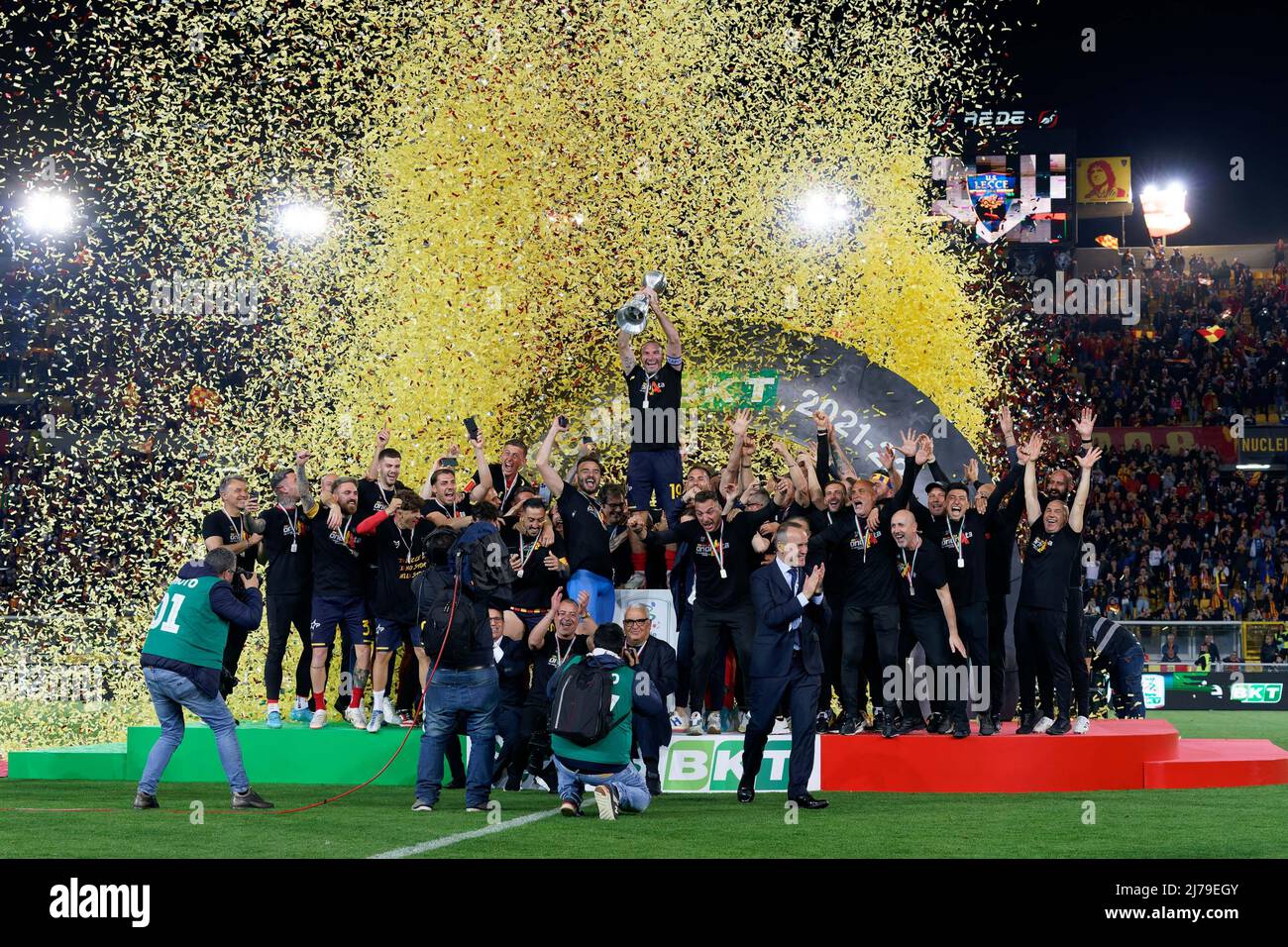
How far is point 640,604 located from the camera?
11.8 m

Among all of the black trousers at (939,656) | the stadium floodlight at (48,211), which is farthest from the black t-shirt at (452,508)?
the stadium floodlight at (48,211)

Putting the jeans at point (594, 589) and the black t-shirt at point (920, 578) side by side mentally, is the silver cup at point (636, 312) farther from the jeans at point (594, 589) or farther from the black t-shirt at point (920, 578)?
the black t-shirt at point (920, 578)

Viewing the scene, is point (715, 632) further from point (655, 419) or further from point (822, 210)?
point (822, 210)

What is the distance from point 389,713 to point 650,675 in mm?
2554

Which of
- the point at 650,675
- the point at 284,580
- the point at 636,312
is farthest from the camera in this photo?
the point at 636,312

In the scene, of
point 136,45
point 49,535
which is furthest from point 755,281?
point 49,535

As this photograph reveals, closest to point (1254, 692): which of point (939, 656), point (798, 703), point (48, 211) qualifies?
point (939, 656)

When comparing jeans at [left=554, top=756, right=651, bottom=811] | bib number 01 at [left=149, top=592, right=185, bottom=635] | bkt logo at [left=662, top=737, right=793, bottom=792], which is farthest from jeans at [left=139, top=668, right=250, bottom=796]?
bkt logo at [left=662, top=737, right=793, bottom=792]

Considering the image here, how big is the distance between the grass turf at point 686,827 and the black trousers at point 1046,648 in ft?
2.68

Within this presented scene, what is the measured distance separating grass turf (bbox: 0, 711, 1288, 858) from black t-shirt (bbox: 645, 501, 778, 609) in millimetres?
1538

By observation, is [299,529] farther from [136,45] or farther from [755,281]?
[755,281]

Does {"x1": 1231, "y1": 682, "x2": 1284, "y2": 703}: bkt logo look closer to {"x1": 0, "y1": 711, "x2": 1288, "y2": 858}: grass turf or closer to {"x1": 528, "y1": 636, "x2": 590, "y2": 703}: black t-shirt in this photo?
{"x1": 0, "y1": 711, "x2": 1288, "y2": 858}: grass turf

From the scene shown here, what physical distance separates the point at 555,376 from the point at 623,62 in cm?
534

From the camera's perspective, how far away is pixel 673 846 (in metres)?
8.52
